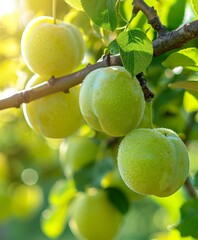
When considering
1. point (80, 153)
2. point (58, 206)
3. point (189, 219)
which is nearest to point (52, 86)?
point (189, 219)

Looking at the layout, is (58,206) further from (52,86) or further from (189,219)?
(52,86)

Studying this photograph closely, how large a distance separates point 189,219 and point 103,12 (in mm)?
489

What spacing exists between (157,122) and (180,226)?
320 mm

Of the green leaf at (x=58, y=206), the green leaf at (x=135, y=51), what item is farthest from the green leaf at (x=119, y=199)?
the green leaf at (x=135, y=51)

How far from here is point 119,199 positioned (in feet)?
4.75

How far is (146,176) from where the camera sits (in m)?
0.82

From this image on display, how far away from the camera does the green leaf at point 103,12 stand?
0.85m

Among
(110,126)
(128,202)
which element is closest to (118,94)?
(110,126)

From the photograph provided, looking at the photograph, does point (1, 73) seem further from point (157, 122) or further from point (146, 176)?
point (146, 176)

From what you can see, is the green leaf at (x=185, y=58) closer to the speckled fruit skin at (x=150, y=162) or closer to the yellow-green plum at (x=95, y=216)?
the speckled fruit skin at (x=150, y=162)

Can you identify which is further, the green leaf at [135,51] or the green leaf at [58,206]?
the green leaf at [58,206]

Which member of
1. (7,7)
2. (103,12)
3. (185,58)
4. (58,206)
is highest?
(103,12)

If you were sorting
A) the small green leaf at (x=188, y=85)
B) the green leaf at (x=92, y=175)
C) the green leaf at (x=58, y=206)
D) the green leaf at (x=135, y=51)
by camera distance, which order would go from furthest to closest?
the green leaf at (x=58, y=206) → the green leaf at (x=92, y=175) → the small green leaf at (x=188, y=85) → the green leaf at (x=135, y=51)

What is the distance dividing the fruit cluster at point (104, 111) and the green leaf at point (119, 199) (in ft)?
0.19
